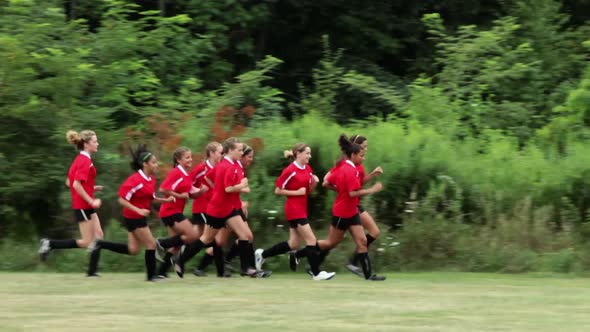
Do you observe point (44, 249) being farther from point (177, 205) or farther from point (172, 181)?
point (172, 181)

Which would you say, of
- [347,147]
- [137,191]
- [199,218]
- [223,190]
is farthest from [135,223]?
[347,147]

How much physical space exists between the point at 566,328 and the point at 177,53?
1544 centimetres

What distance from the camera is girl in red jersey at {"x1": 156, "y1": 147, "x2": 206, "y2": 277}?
46.8 ft

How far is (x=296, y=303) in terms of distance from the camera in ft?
37.6

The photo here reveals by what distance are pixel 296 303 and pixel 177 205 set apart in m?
3.53

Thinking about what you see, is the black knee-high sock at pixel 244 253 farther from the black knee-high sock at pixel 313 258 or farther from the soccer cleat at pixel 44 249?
the soccer cleat at pixel 44 249

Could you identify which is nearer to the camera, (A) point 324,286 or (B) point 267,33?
(A) point 324,286

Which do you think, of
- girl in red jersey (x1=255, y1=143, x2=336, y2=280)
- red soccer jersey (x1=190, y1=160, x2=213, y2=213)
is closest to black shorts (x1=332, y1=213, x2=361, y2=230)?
girl in red jersey (x1=255, y1=143, x2=336, y2=280)

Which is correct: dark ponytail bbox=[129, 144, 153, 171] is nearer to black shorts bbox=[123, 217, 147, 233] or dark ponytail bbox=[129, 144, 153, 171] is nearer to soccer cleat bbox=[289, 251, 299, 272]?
black shorts bbox=[123, 217, 147, 233]

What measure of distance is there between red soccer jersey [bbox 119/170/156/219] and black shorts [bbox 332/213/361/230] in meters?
2.48

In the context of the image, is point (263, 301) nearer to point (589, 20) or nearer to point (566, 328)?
point (566, 328)

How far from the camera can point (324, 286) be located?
43.8 ft

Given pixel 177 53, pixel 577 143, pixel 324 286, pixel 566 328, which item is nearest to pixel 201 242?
pixel 324 286

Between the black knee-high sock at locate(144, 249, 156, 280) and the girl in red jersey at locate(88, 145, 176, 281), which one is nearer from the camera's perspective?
the girl in red jersey at locate(88, 145, 176, 281)
